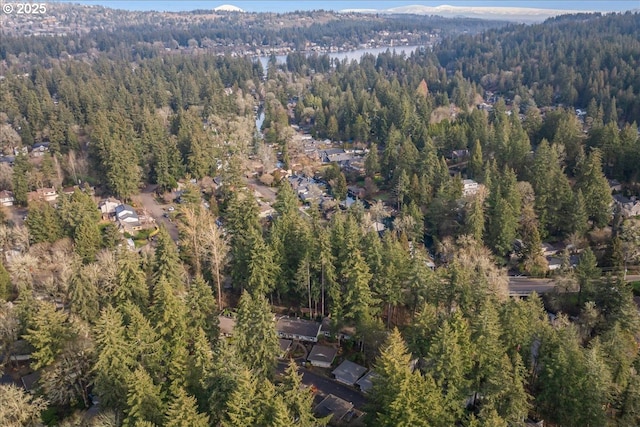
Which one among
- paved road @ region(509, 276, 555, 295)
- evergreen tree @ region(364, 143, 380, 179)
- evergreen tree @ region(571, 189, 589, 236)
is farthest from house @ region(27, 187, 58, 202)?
evergreen tree @ region(571, 189, 589, 236)

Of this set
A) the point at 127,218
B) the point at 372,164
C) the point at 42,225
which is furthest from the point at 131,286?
the point at 372,164

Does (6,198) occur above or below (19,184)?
below

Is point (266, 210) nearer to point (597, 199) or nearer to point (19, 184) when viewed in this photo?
point (19, 184)

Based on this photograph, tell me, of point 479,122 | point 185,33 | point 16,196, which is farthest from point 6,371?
point 185,33

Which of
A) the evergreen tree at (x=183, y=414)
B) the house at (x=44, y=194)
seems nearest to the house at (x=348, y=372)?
the evergreen tree at (x=183, y=414)

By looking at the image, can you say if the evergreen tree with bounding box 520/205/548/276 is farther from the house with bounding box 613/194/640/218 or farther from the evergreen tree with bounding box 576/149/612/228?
the house with bounding box 613/194/640/218

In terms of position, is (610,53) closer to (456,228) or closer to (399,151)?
(399,151)
